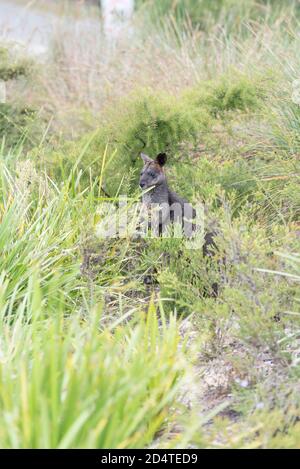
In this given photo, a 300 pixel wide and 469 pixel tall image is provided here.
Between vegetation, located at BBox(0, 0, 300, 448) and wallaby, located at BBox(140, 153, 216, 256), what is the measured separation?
0.19m

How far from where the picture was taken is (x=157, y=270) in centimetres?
628

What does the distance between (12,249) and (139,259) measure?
1.06 meters

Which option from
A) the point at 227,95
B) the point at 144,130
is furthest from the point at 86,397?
the point at 227,95

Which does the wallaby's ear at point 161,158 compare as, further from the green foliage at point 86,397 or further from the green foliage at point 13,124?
the green foliage at point 86,397

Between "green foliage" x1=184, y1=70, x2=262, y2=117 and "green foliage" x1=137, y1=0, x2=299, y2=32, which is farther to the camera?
"green foliage" x1=137, y1=0, x2=299, y2=32

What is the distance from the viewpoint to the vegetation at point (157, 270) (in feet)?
12.4

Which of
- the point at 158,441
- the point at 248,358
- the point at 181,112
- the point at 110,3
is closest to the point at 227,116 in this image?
the point at 181,112

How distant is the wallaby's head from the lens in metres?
6.85

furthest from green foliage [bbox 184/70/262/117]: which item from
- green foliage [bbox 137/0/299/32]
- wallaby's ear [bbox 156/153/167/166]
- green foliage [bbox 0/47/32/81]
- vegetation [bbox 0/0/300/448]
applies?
green foliage [bbox 137/0/299/32]

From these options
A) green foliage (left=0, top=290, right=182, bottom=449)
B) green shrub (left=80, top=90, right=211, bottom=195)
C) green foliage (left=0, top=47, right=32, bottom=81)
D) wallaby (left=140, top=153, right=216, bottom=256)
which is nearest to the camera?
green foliage (left=0, top=290, right=182, bottom=449)

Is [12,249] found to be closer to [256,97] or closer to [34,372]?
[34,372]

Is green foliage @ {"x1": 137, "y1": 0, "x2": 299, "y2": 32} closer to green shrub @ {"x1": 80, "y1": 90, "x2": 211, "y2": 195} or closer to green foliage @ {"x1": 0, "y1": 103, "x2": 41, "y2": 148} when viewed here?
green foliage @ {"x1": 0, "y1": 103, "x2": 41, "y2": 148}

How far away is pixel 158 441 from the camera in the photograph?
421 centimetres

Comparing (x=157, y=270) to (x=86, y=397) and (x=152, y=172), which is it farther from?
(x=86, y=397)
